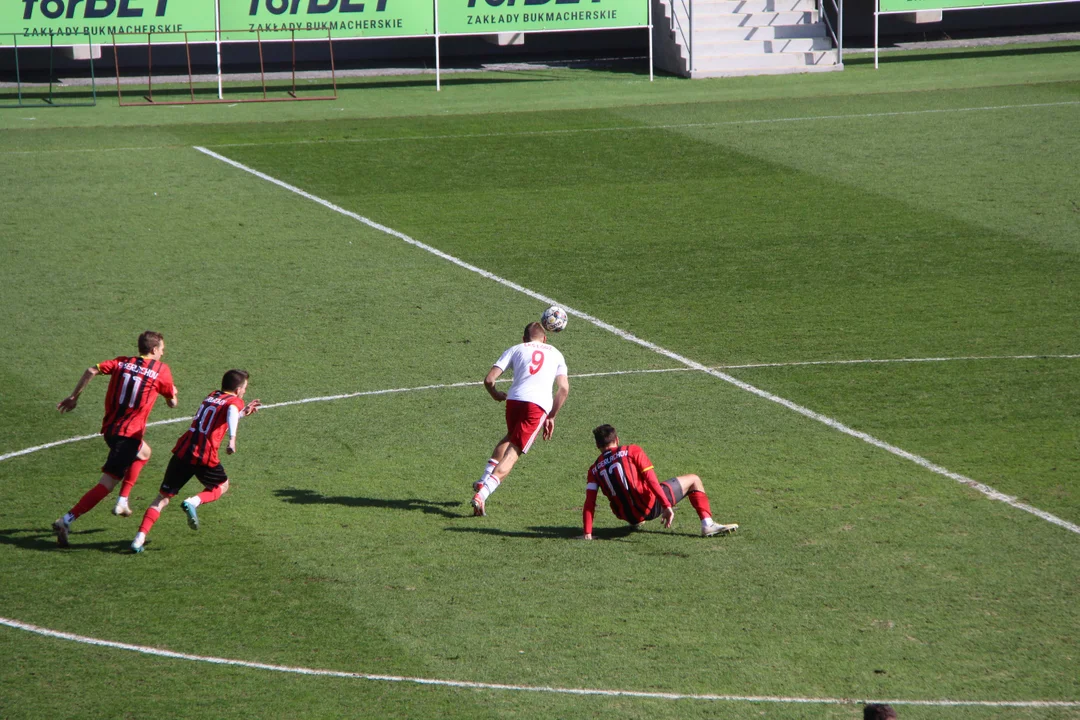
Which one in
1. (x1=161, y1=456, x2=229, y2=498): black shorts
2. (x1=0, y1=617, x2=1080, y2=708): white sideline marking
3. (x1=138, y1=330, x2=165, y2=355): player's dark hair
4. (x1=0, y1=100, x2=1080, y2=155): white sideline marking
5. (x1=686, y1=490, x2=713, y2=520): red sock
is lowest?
(x1=0, y1=617, x2=1080, y2=708): white sideline marking

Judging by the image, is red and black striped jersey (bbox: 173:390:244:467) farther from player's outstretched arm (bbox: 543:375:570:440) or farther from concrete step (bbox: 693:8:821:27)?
concrete step (bbox: 693:8:821:27)

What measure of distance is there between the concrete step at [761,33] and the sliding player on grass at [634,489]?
2595 cm

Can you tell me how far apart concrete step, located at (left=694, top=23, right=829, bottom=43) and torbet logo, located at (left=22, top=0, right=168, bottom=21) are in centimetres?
1419

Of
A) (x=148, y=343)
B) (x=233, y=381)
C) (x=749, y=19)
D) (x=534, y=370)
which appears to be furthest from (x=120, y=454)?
(x=749, y=19)

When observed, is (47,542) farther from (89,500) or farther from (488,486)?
(488,486)

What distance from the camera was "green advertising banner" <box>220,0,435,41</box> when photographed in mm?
31531

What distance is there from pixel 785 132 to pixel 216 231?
41.6ft

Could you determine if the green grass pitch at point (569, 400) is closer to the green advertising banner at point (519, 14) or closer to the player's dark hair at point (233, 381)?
the player's dark hair at point (233, 381)

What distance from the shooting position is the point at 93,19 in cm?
3069

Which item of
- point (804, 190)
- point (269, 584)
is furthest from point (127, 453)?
point (804, 190)

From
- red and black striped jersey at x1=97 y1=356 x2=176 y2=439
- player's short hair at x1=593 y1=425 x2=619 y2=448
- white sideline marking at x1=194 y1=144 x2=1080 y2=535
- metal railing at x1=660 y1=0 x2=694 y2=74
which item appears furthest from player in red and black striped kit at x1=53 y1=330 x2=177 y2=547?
metal railing at x1=660 y1=0 x2=694 y2=74

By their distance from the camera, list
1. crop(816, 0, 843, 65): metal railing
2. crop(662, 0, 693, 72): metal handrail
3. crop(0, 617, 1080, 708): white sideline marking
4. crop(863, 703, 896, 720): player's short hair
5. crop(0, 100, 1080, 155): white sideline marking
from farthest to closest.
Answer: crop(662, 0, 693, 72): metal handrail < crop(816, 0, 843, 65): metal railing < crop(0, 100, 1080, 155): white sideline marking < crop(0, 617, 1080, 708): white sideline marking < crop(863, 703, 896, 720): player's short hair

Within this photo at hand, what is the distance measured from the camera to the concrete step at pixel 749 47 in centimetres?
3494

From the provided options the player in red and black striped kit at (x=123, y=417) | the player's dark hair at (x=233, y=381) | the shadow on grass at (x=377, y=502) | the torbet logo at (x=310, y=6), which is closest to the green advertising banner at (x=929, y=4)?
the torbet logo at (x=310, y=6)
